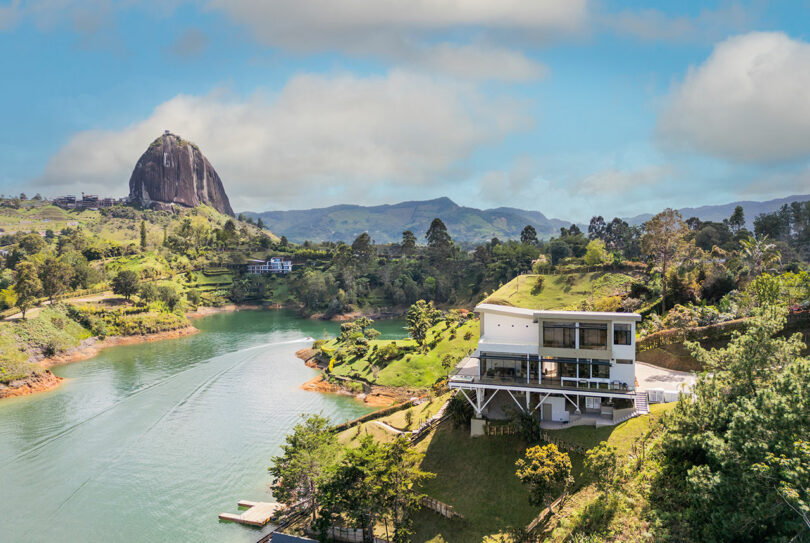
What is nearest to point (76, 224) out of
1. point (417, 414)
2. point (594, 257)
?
point (594, 257)

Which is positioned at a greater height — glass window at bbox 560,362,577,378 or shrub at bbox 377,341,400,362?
glass window at bbox 560,362,577,378

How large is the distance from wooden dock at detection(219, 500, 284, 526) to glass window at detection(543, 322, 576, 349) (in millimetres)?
19199

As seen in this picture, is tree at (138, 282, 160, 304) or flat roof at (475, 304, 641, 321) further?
tree at (138, 282, 160, 304)

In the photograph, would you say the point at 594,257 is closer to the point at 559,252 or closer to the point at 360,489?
the point at 559,252

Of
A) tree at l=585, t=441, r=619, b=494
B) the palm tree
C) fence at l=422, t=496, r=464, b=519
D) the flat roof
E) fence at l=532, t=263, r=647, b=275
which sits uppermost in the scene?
the palm tree

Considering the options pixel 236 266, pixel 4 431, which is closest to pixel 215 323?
pixel 236 266

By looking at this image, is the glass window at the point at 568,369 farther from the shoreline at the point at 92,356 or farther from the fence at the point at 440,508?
the shoreline at the point at 92,356

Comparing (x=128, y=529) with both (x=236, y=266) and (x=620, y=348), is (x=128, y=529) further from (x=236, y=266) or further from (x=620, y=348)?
(x=236, y=266)

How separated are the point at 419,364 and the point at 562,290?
106 feet

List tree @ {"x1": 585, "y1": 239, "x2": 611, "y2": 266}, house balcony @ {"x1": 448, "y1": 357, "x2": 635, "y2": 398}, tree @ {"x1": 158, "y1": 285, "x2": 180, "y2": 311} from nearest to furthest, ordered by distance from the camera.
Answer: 1. house balcony @ {"x1": 448, "y1": 357, "x2": 635, "y2": 398}
2. tree @ {"x1": 585, "y1": 239, "x2": 611, "y2": 266}
3. tree @ {"x1": 158, "y1": 285, "x2": 180, "y2": 311}

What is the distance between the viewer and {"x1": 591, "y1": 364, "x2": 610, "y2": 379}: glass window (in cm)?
2828

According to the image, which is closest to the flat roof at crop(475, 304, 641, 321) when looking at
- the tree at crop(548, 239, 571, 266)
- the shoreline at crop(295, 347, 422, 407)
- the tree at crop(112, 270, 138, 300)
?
the shoreline at crop(295, 347, 422, 407)

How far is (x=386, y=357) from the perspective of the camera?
5612 cm

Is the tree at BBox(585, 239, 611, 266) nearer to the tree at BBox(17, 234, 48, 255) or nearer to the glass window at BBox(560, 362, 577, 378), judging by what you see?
the glass window at BBox(560, 362, 577, 378)
